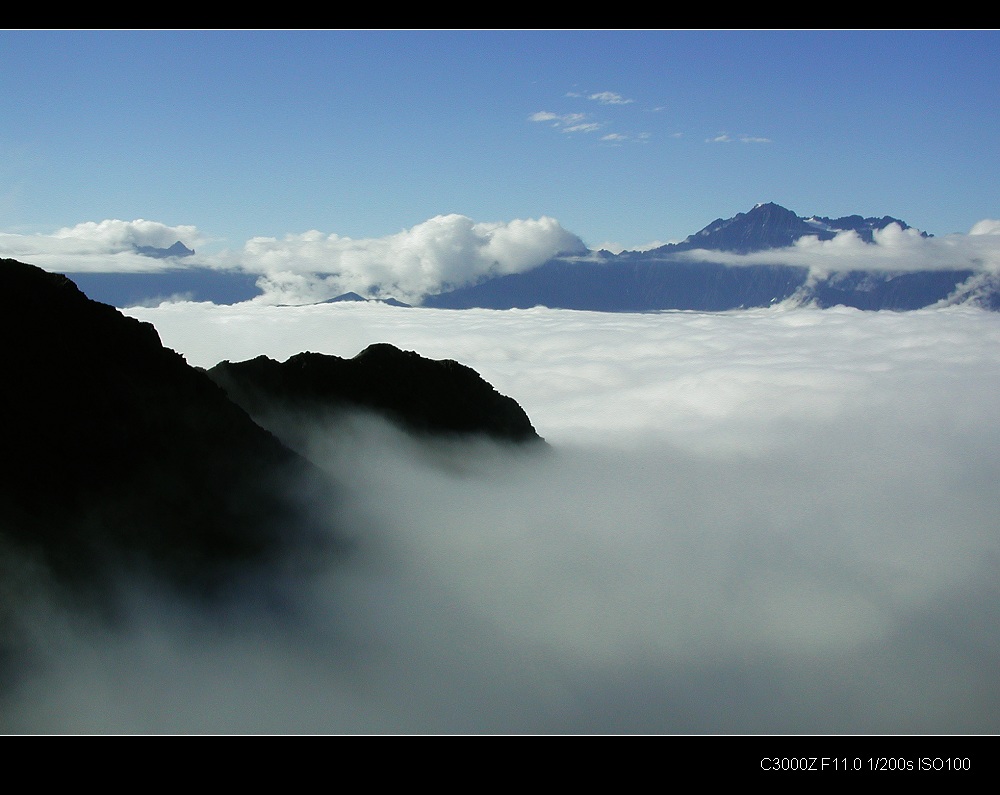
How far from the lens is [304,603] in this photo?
271 ft

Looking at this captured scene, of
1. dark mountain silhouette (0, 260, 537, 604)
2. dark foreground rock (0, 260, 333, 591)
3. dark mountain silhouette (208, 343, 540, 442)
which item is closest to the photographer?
dark foreground rock (0, 260, 333, 591)

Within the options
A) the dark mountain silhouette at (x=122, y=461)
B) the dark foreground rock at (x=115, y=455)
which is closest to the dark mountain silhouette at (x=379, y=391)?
the dark mountain silhouette at (x=122, y=461)

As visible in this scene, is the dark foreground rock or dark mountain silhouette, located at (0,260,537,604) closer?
the dark foreground rock

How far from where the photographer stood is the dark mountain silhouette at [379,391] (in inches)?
3888

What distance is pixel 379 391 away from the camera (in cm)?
11562

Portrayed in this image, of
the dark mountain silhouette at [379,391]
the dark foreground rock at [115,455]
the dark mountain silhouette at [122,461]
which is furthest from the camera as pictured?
the dark mountain silhouette at [379,391]

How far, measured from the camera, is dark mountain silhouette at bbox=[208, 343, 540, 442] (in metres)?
98.8

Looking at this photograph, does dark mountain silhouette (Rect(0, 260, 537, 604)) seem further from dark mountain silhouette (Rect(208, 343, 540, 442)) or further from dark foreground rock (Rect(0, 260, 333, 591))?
dark mountain silhouette (Rect(208, 343, 540, 442))

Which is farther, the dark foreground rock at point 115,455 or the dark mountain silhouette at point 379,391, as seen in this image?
the dark mountain silhouette at point 379,391

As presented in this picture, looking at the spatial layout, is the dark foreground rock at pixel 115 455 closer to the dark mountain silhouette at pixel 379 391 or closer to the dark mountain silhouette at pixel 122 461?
the dark mountain silhouette at pixel 122 461

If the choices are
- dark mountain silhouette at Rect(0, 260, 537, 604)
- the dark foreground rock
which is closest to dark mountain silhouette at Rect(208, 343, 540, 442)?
dark mountain silhouette at Rect(0, 260, 537, 604)
